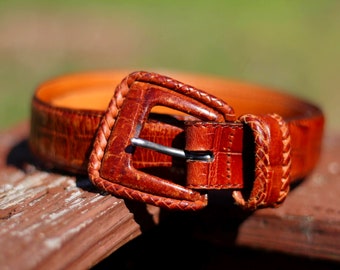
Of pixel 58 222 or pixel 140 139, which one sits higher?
pixel 140 139

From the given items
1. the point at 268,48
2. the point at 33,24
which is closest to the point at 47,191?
the point at 268,48

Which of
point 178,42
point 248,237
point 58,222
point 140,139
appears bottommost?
point 178,42

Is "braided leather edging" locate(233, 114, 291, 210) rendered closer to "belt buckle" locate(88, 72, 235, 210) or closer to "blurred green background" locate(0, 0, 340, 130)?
"belt buckle" locate(88, 72, 235, 210)

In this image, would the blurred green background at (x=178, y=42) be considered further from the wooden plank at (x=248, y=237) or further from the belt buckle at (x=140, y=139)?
the belt buckle at (x=140, y=139)

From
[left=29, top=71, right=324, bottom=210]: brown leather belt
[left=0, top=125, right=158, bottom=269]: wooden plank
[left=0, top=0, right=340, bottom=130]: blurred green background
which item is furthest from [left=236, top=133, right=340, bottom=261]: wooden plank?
[left=0, top=0, right=340, bottom=130]: blurred green background

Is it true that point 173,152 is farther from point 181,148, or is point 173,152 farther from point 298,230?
point 298,230

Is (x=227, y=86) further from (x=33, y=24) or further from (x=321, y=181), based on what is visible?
(x=33, y=24)

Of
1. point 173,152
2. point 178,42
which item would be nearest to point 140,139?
point 173,152

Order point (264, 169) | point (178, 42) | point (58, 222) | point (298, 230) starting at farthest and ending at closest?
point (178, 42), point (298, 230), point (264, 169), point (58, 222)
